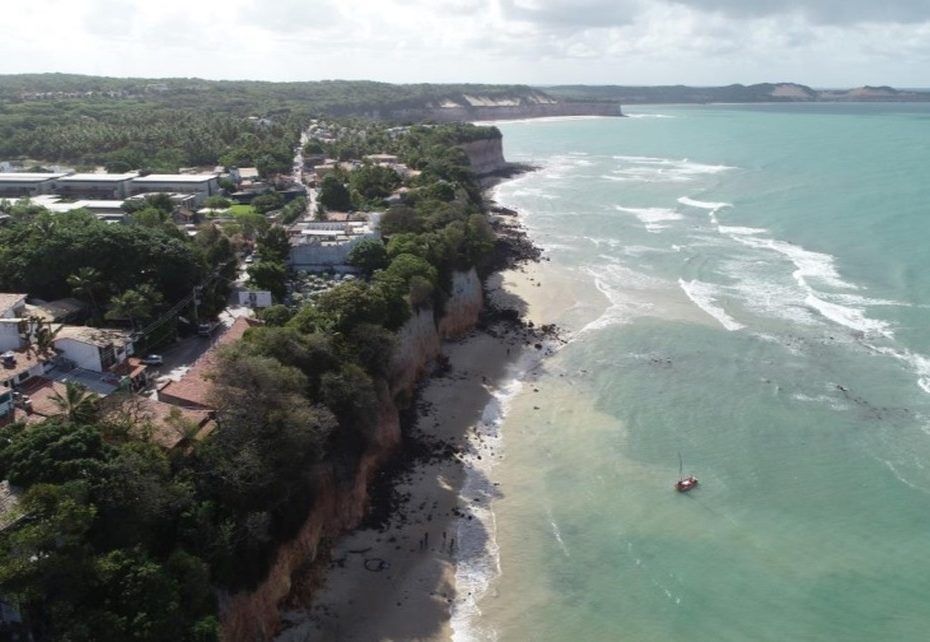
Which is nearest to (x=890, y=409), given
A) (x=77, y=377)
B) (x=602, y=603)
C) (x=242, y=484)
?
(x=602, y=603)

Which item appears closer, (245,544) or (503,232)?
(245,544)

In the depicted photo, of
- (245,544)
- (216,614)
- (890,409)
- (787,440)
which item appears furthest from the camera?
(890,409)

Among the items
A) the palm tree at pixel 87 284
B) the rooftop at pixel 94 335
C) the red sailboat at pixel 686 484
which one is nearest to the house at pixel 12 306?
the palm tree at pixel 87 284

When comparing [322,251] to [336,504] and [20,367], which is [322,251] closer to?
[20,367]

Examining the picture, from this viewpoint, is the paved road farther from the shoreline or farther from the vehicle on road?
the shoreline

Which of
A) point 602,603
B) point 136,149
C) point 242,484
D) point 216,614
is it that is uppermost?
point 136,149

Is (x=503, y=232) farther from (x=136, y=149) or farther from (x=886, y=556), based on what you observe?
(x=886, y=556)

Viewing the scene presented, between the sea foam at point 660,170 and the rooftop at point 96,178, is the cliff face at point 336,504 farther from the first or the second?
the sea foam at point 660,170
